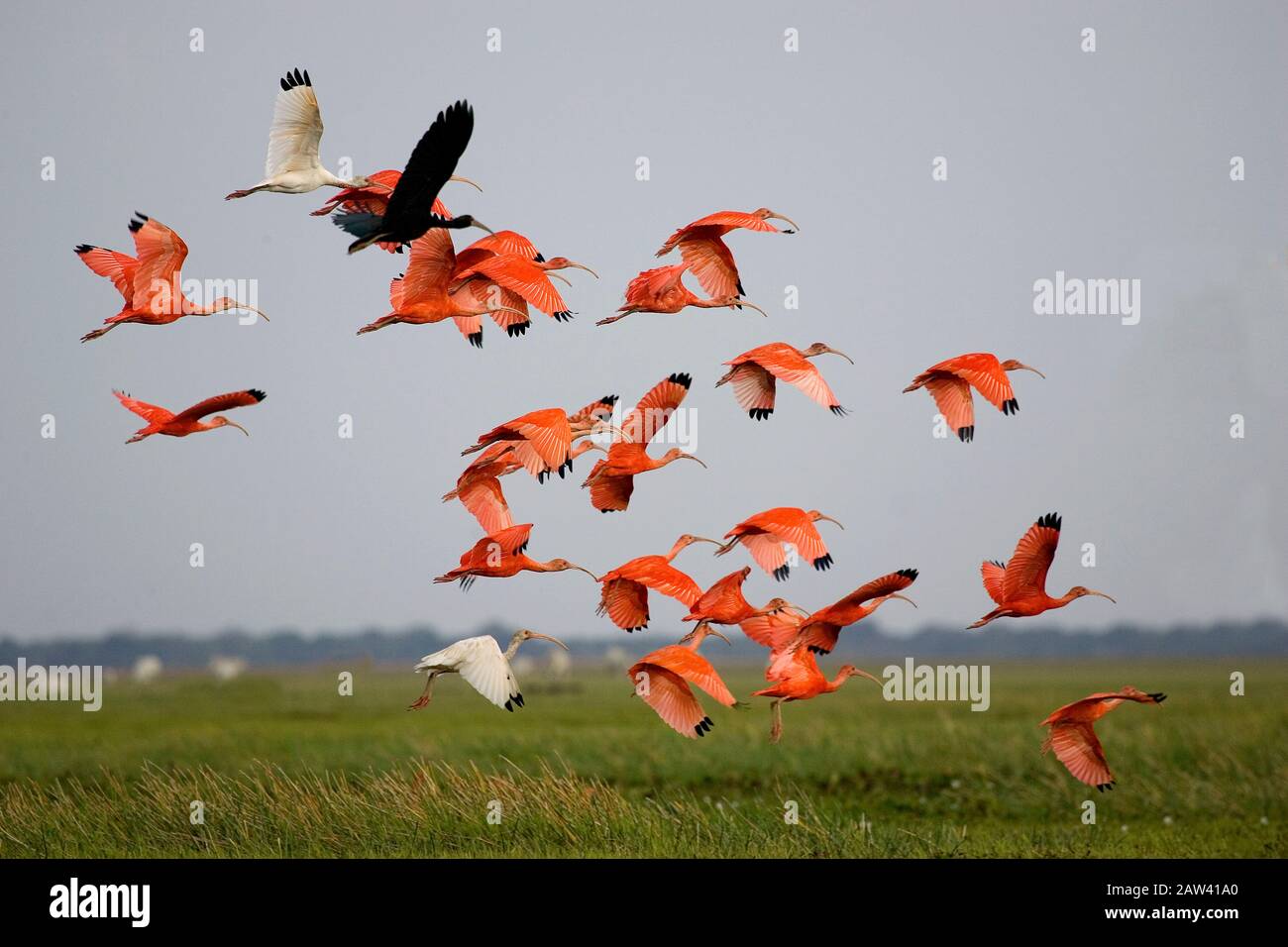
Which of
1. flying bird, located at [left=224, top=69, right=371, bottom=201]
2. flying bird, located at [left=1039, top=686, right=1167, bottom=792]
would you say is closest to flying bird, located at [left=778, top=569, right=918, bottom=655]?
flying bird, located at [left=1039, top=686, right=1167, bottom=792]

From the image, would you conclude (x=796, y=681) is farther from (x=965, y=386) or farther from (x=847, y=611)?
(x=965, y=386)

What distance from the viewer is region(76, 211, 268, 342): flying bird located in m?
10.9

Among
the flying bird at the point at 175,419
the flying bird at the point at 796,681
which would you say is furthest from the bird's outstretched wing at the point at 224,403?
the flying bird at the point at 796,681

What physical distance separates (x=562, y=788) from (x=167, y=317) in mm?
5106

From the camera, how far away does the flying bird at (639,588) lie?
10250 millimetres

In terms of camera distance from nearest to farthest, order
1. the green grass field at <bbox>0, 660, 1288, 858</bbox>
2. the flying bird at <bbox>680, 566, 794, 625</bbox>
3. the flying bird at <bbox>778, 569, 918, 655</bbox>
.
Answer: the flying bird at <bbox>778, 569, 918, 655</bbox> < the flying bird at <bbox>680, 566, 794, 625</bbox> < the green grass field at <bbox>0, 660, 1288, 858</bbox>

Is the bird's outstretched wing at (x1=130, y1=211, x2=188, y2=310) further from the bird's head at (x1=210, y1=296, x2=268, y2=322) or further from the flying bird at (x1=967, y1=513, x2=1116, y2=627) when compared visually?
the flying bird at (x1=967, y1=513, x2=1116, y2=627)

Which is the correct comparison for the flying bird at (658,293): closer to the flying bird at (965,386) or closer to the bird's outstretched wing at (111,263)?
the flying bird at (965,386)

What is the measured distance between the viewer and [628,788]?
1836cm

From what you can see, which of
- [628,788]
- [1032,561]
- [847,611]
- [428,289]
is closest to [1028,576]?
[1032,561]

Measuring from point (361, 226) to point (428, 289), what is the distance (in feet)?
2.55

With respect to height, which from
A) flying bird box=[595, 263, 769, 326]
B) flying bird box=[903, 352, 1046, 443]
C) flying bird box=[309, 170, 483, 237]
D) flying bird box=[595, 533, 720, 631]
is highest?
flying bird box=[309, 170, 483, 237]

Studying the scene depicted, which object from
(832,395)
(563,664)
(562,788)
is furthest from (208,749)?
(563,664)

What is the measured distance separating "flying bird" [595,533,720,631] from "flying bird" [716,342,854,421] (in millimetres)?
1534
